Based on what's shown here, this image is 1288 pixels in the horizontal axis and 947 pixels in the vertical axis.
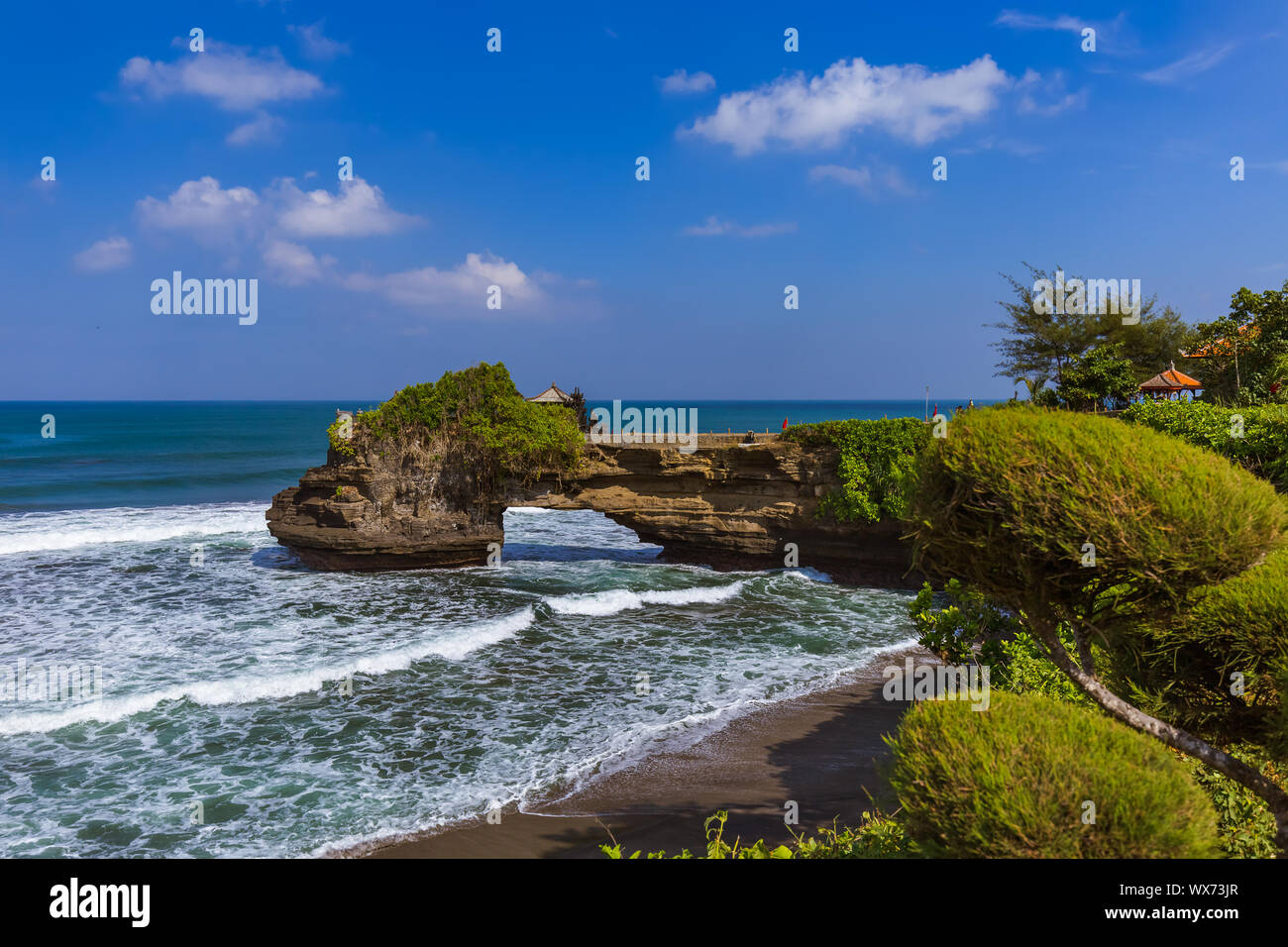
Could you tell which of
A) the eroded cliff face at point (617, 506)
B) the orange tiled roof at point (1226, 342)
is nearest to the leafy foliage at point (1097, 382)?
the orange tiled roof at point (1226, 342)

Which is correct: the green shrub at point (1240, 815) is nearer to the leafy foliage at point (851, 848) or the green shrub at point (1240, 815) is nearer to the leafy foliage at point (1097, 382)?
the leafy foliage at point (851, 848)

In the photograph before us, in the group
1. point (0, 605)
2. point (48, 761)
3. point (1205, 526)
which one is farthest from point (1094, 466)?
point (0, 605)

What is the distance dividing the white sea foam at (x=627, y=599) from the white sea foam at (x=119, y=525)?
21104 millimetres

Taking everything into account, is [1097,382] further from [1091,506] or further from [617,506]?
[1091,506]

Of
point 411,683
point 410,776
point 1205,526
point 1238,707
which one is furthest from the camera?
point 411,683

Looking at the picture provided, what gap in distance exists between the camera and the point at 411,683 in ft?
53.0

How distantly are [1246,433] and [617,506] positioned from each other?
1949cm

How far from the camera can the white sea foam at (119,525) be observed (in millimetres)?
31406

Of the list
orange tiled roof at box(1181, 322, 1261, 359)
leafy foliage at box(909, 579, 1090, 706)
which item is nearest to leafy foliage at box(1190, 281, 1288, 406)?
orange tiled roof at box(1181, 322, 1261, 359)

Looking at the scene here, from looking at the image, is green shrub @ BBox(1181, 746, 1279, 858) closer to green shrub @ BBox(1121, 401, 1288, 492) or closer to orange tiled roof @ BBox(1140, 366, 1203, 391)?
green shrub @ BBox(1121, 401, 1288, 492)

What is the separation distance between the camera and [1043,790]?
4578mm

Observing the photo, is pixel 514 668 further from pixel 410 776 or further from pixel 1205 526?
pixel 1205 526

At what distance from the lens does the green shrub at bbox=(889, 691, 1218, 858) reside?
4469mm
